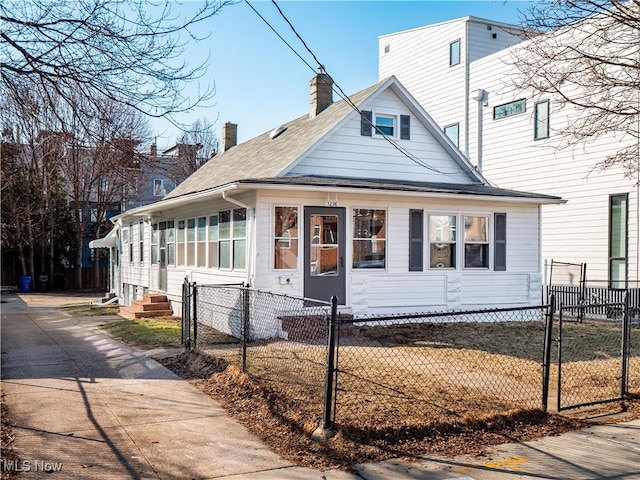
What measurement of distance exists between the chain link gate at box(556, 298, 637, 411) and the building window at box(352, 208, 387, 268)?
4.26 metres

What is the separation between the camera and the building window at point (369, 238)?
1280cm

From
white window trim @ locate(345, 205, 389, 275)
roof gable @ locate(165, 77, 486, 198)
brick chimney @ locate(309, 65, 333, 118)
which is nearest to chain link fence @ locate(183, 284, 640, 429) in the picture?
white window trim @ locate(345, 205, 389, 275)

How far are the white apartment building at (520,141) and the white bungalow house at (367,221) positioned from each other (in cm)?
277

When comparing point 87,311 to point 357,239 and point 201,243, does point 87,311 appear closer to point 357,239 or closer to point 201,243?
point 201,243

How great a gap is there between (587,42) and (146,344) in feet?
29.8

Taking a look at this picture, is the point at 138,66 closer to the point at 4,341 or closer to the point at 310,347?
the point at 310,347

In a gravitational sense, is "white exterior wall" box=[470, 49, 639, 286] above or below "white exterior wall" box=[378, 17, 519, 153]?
below

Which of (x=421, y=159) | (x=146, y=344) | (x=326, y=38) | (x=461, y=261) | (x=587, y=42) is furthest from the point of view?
(x=421, y=159)

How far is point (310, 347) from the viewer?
10023 millimetres

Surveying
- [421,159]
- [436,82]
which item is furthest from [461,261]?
[436,82]

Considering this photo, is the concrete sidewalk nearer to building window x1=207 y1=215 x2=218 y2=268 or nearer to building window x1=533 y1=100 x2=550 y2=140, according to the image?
building window x1=207 y1=215 x2=218 y2=268

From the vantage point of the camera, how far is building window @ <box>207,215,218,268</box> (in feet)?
46.2

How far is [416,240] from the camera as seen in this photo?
44.1ft

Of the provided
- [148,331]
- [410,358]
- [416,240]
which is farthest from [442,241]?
[148,331]
